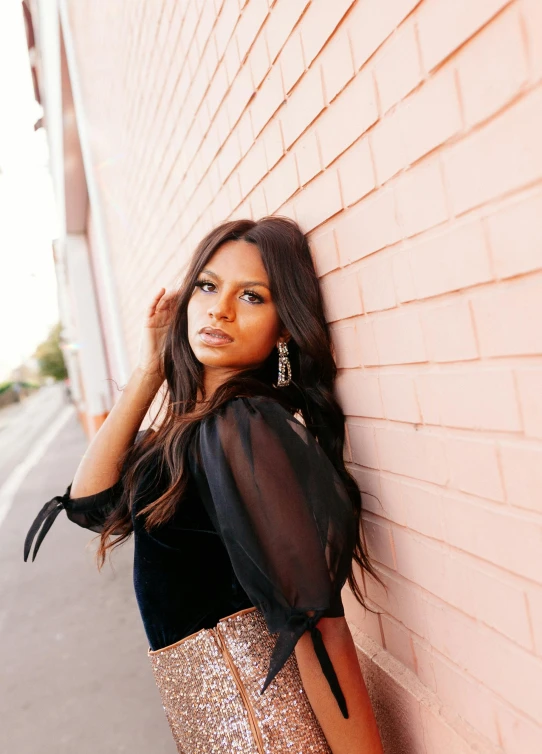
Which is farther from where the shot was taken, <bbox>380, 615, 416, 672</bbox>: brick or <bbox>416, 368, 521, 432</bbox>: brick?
<bbox>380, 615, 416, 672</bbox>: brick

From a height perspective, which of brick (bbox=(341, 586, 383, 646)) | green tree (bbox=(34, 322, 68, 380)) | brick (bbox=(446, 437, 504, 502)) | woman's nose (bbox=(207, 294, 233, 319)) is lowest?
brick (bbox=(341, 586, 383, 646))

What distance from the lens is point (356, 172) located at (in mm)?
1258

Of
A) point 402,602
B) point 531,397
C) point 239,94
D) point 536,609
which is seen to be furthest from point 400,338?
point 239,94

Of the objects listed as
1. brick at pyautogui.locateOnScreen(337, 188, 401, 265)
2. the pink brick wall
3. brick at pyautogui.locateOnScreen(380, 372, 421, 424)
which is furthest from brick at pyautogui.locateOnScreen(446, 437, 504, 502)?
brick at pyautogui.locateOnScreen(337, 188, 401, 265)

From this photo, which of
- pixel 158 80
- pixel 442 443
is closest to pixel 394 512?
pixel 442 443

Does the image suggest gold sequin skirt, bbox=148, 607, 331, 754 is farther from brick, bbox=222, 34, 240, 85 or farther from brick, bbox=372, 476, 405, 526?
brick, bbox=222, 34, 240, 85

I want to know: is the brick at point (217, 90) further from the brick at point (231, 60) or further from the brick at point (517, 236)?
the brick at point (517, 236)

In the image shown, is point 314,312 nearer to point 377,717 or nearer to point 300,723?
point 300,723

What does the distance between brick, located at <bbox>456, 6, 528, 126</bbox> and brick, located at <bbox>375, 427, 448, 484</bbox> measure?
639 millimetres

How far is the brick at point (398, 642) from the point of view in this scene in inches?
55.2

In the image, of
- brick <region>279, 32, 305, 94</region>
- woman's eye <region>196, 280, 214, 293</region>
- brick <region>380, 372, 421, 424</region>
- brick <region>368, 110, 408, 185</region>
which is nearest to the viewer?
brick <region>368, 110, 408, 185</region>

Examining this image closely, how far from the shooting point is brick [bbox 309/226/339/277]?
1432mm

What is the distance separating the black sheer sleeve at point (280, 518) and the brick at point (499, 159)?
614 millimetres

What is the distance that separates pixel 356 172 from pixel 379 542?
38.3 inches
